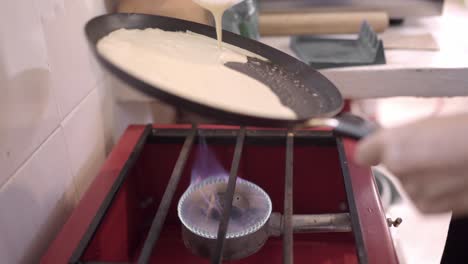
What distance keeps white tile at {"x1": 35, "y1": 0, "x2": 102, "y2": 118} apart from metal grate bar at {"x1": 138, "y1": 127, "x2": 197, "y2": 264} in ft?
0.61

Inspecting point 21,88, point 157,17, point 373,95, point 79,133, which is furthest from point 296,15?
point 21,88

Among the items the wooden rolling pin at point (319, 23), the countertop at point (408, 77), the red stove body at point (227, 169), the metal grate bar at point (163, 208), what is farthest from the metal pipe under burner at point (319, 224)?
the wooden rolling pin at point (319, 23)

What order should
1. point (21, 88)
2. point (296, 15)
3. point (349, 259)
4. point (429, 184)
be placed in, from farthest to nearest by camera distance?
point (296, 15) < point (349, 259) < point (21, 88) < point (429, 184)

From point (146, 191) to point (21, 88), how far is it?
28 cm

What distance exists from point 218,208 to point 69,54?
322 mm

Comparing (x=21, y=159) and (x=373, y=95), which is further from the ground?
(x=21, y=159)

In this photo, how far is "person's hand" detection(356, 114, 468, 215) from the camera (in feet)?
1.22

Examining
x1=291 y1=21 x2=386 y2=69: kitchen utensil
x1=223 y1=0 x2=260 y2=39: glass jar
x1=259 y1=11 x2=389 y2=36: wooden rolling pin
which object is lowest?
x1=291 y1=21 x2=386 y2=69: kitchen utensil

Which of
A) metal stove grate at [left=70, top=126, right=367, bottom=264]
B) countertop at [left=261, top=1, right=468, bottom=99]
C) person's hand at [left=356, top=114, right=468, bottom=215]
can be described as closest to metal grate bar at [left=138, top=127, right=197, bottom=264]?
metal stove grate at [left=70, top=126, right=367, bottom=264]

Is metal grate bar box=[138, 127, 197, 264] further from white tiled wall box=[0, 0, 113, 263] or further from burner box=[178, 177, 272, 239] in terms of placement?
white tiled wall box=[0, 0, 113, 263]

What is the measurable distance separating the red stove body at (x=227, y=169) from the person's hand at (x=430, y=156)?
0.15 metres

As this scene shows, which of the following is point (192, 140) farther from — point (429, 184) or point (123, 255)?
point (429, 184)

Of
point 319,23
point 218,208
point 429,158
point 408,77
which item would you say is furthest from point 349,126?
point 319,23

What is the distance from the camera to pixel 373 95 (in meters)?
0.97
